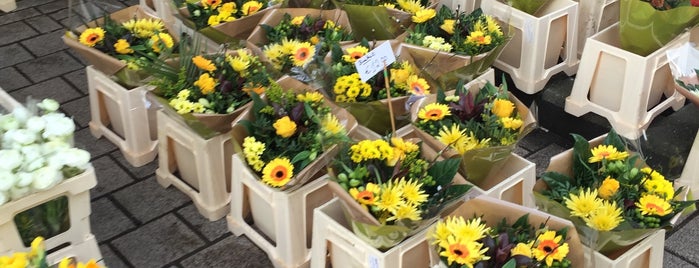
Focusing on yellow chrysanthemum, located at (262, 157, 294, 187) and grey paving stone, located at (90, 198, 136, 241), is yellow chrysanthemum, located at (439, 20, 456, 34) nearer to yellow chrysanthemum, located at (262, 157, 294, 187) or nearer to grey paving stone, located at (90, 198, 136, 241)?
yellow chrysanthemum, located at (262, 157, 294, 187)

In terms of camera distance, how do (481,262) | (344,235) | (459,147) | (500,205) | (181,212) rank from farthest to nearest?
(181,212) < (459,147) < (344,235) < (500,205) < (481,262)

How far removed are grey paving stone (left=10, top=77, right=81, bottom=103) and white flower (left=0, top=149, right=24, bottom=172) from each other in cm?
150

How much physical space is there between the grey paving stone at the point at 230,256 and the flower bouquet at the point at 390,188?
0.58 m

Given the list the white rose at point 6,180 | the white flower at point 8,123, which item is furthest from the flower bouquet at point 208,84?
the white rose at point 6,180

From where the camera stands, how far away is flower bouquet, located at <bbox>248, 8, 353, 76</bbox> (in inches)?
99.6

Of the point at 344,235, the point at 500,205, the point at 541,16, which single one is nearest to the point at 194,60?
the point at 344,235

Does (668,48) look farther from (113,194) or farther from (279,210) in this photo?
(113,194)

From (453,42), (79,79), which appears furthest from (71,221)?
(79,79)

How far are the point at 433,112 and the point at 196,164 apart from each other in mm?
850

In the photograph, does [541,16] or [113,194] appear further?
[541,16]

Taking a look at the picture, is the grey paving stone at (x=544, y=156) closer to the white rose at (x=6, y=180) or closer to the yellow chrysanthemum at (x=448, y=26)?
the yellow chrysanthemum at (x=448, y=26)

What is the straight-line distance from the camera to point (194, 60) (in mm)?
2373

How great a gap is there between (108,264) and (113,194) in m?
0.40

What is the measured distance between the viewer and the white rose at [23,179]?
1.83m
